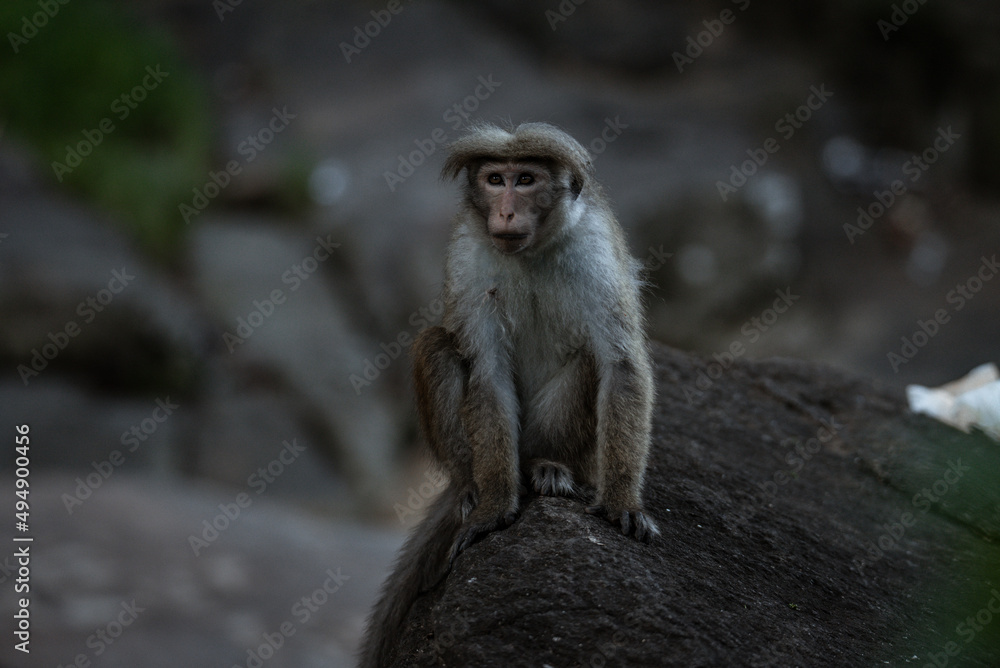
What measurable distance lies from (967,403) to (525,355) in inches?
143

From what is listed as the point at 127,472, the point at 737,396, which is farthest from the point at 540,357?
the point at 127,472

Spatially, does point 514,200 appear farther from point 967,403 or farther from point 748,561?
point 967,403

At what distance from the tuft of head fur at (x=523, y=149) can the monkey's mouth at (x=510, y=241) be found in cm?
40

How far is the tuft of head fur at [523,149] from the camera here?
5414mm

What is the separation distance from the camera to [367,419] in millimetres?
14617

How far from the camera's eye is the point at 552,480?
550 cm

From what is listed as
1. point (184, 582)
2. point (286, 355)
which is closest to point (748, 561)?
point (184, 582)

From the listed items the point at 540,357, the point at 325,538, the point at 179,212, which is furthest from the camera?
the point at 179,212

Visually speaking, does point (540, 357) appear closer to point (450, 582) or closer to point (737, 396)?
point (450, 582)

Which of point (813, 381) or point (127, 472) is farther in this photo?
point (127, 472)

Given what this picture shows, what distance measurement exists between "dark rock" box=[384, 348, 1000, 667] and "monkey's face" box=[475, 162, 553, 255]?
4.48 feet

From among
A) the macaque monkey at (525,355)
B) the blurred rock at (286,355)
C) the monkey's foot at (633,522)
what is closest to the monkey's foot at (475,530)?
the macaque monkey at (525,355)

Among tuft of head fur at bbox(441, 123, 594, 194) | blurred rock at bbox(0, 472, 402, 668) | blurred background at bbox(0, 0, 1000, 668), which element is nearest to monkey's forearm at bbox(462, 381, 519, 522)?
tuft of head fur at bbox(441, 123, 594, 194)

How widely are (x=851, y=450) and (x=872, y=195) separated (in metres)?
10.5
